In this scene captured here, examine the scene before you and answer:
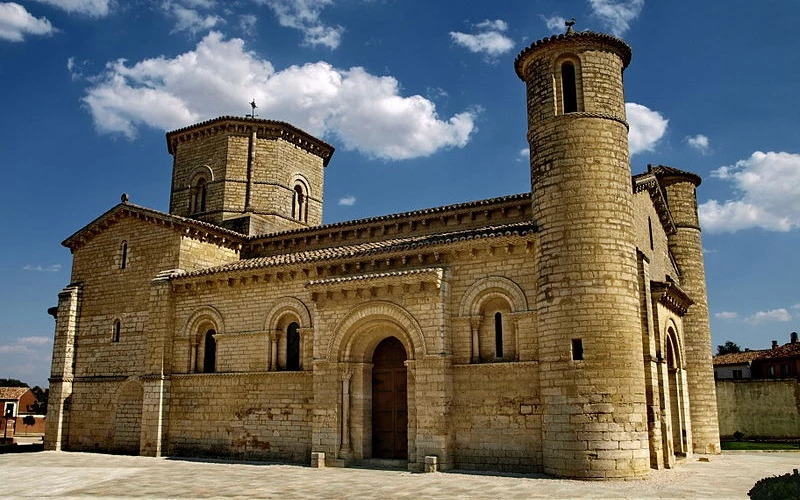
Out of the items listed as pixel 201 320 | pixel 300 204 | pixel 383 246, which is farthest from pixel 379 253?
pixel 300 204

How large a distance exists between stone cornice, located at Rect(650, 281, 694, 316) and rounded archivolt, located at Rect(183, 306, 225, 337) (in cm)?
1364

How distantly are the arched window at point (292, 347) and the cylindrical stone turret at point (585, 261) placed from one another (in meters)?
8.03

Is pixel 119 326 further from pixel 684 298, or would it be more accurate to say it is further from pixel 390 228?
pixel 684 298

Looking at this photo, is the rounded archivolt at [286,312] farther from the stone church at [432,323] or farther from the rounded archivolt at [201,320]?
the rounded archivolt at [201,320]

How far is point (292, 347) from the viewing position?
2025 centimetres

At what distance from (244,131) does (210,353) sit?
385 inches

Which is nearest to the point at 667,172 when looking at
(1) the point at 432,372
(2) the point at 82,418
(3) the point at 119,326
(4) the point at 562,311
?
(4) the point at 562,311

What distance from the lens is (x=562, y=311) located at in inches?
604

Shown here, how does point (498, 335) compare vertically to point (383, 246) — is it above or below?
below

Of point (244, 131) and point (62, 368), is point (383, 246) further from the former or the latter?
point (62, 368)

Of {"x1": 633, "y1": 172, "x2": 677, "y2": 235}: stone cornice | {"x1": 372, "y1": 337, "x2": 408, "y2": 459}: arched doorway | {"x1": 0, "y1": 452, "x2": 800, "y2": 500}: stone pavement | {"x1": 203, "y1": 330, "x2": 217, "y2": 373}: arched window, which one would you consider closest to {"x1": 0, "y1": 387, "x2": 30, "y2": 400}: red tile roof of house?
{"x1": 0, "y1": 452, "x2": 800, "y2": 500}: stone pavement

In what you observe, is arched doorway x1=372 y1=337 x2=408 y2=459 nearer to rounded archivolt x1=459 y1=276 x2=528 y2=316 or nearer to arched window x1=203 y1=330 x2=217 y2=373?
rounded archivolt x1=459 y1=276 x2=528 y2=316

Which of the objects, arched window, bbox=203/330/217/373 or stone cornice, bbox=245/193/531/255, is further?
arched window, bbox=203/330/217/373

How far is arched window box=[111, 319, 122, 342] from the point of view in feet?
75.5
